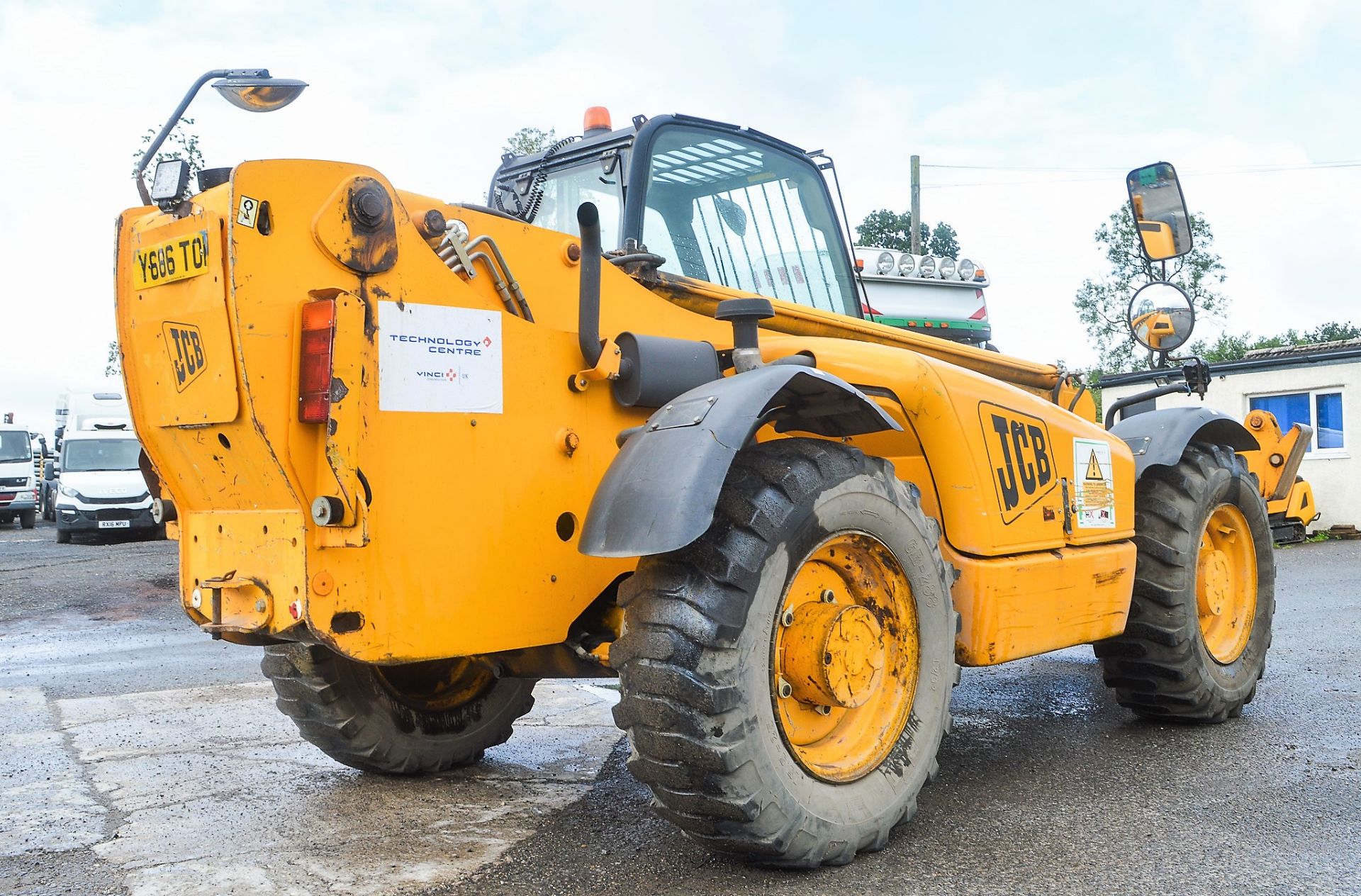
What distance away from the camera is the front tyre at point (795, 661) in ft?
9.74

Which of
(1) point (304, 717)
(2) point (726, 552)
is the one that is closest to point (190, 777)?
(1) point (304, 717)

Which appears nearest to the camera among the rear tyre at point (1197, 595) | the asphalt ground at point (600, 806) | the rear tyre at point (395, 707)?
the asphalt ground at point (600, 806)

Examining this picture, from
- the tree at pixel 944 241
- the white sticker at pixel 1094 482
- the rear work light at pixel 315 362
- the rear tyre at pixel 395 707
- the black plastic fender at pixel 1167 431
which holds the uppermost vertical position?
the tree at pixel 944 241

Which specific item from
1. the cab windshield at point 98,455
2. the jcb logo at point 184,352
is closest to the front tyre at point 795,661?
the jcb logo at point 184,352

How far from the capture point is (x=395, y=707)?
4.31 metres

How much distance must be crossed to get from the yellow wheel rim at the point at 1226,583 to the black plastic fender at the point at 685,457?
8.85ft

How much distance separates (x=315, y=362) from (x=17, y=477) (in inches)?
1095

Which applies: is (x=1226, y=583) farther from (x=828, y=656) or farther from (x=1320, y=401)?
(x=1320, y=401)

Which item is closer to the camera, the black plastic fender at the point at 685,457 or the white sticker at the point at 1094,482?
the black plastic fender at the point at 685,457

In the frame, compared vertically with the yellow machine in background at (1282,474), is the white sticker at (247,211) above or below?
above

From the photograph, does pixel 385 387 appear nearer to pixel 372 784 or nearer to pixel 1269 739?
pixel 372 784

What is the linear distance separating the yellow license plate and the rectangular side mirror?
332 centimetres

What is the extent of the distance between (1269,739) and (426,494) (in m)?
3.74

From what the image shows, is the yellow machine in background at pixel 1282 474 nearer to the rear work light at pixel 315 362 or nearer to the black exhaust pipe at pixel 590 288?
the black exhaust pipe at pixel 590 288
